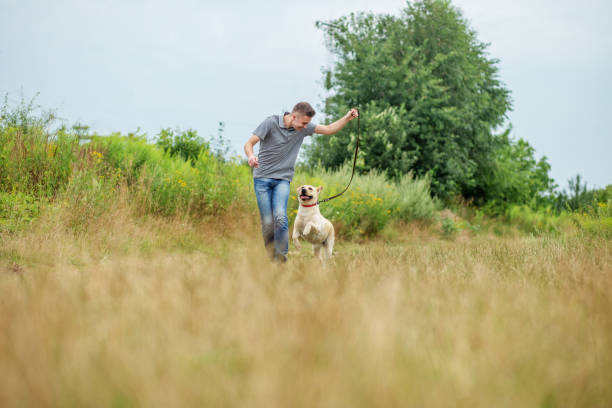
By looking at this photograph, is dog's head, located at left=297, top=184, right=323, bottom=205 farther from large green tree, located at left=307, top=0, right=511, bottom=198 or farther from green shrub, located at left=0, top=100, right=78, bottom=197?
large green tree, located at left=307, top=0, right=511, bottom=198

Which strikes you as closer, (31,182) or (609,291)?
(609,291)

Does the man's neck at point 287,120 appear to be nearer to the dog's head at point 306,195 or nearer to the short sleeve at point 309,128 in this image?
the short sleeve at point 309,128

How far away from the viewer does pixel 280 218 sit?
5727 mm

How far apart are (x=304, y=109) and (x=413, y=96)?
14476mm

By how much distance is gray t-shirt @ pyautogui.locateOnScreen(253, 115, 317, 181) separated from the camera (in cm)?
590

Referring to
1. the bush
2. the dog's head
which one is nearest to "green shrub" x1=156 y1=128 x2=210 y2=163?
the bush

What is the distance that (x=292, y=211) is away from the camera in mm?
10766

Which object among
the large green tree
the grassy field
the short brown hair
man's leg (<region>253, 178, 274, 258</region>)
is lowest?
the grassy field

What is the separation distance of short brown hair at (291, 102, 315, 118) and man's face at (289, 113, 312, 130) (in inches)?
1.7

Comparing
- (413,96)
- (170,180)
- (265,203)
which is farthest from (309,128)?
(413,96)

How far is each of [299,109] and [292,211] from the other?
5.17 meters

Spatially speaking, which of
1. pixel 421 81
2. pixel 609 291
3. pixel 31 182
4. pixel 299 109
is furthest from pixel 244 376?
pixel 421 81

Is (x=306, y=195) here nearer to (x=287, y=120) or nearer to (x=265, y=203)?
(x=265, y=203)

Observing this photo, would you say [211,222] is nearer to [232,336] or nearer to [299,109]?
[299,109]
